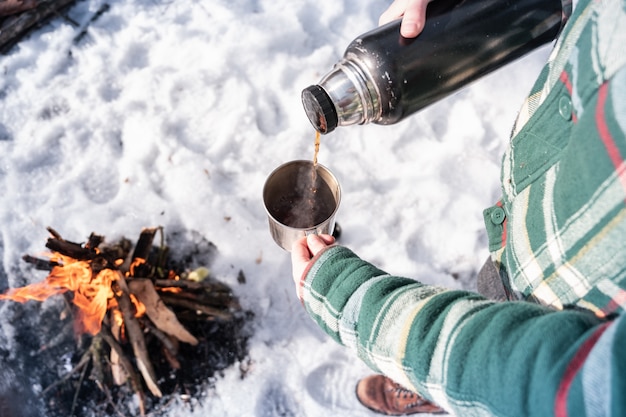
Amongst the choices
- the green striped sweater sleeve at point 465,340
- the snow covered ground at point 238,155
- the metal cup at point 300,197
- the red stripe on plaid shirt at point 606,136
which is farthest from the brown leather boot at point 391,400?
the red stripe on plaid shirt at point 606,136

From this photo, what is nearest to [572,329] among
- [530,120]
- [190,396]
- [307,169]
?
[530,120]

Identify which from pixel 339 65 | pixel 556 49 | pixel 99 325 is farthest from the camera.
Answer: pixel 99 325

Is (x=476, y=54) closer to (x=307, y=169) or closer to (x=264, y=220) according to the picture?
(x=307, y=169)

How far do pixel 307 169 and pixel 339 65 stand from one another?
19.7 inches

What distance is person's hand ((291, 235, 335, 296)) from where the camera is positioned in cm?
140

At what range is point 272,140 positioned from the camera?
2830 millimetres

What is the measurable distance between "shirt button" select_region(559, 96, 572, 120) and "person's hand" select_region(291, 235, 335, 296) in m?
0.72

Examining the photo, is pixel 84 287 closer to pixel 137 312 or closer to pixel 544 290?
pixel 137 312

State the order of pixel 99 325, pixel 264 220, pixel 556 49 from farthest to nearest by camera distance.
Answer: pixel 264 220 < pixel 99 325 < pixel 556 49

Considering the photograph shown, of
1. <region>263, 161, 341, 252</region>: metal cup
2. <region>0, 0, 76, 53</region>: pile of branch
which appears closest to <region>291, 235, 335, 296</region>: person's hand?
<region>263, 161, 341, 252</region>: metal cup

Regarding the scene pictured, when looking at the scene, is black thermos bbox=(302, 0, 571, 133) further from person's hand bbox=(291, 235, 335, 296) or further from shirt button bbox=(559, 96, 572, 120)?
shirt button bbox=(559, 96, 572, 120)

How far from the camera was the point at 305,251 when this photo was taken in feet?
4.72

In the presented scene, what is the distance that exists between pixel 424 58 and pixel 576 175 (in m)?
0.65

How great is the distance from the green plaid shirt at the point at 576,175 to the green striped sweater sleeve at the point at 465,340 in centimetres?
13
